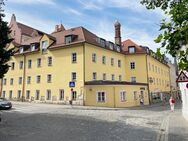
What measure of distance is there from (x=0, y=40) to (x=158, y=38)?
12557 millimetres

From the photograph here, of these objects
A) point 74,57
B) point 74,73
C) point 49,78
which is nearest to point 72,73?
point 74,73

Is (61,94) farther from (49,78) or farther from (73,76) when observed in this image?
(49,78)

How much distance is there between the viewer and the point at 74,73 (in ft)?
112

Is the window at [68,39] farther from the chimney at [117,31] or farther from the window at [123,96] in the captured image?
the chimney at [117,31]

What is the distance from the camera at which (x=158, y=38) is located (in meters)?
4.43

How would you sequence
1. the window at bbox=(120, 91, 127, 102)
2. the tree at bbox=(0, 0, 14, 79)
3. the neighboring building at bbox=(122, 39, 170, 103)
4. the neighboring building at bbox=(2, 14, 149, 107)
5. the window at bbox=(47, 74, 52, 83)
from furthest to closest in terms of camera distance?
1. the neighboring building at bbox=(122, 39, 170, 103)
2. the window at bbox=(47, 74, 52, 83)
3. the window at bbox=(120, 91, 127, 102)
4. the neighboring building at bbox=(2, 14, 149, 107)
5. the tree at bbox=(0, 0, 14, 79)

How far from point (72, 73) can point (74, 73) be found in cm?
37

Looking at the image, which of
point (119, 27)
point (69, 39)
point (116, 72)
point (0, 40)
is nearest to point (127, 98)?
point (116, 72)

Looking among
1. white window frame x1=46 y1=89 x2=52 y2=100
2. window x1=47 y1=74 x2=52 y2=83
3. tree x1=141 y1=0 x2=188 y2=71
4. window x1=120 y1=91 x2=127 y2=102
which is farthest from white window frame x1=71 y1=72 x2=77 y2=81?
tree x1=141 y1=0 x2=188 y2=71

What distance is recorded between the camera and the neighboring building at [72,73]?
32.3 m

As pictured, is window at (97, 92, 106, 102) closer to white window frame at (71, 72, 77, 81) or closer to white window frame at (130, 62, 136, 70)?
white window frame at (71, 72, 77, 81)

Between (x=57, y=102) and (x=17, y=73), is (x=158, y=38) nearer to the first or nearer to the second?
(x=57, y=102)

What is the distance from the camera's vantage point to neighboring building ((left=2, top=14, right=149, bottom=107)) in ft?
106

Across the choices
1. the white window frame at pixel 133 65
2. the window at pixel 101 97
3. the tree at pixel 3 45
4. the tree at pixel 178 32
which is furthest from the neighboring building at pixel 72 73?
the tree at pixel 178 32
